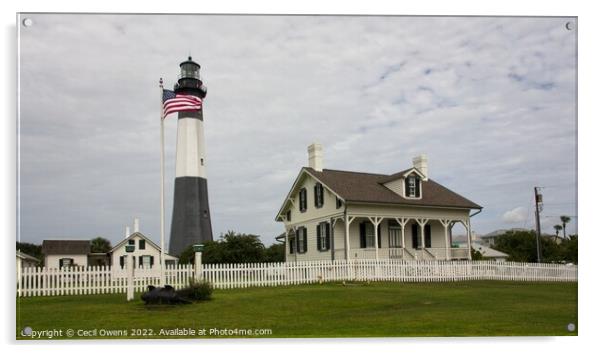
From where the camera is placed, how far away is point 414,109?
11109 millimetres

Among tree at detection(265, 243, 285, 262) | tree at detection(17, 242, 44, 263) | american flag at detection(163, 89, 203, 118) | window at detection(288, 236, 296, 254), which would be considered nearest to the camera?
tree at detection(17, 242, 44, 263)

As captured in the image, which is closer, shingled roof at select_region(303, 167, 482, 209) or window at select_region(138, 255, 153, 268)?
window at select_region(138, 255, 153, 268)

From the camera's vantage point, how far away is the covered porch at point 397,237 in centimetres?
2209

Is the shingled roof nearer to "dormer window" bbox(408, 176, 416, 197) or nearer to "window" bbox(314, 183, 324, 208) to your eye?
"dormer window" bbox(408, 176, 416, 197)

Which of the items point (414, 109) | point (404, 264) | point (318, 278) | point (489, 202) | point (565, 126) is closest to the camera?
point (565, 126)

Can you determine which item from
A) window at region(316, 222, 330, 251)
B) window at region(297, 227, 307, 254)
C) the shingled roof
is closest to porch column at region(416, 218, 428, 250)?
the shingled roof

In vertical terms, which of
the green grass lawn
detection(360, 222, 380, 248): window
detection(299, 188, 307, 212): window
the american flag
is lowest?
the green grass lawn

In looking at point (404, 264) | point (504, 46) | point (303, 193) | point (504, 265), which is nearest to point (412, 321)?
point (504, 46)

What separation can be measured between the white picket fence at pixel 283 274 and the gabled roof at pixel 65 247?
549mm

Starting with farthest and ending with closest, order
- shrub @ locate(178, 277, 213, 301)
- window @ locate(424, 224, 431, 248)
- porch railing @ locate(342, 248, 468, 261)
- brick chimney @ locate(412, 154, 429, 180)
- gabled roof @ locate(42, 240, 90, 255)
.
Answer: brick chimney @ locate(412, 154, 429, 180)
window @ locate(424, 224, 431, 248)
porch railing @ locate(342, 248, 468, 261)
gabled roof @ locate(42, 240, 90, 255)
shrub @ locate(178, 277, 213, 301)

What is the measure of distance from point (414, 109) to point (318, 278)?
A: 7178 millimetres

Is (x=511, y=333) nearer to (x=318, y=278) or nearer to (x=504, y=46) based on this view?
(x=504, y=46)

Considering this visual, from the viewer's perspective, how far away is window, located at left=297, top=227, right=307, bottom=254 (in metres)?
24.5

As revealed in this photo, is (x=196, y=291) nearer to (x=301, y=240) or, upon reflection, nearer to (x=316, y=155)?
(x=316, y=155)
